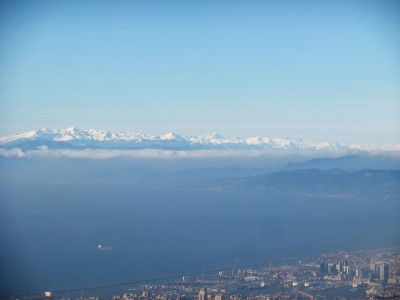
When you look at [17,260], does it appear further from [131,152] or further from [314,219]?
[131,152]

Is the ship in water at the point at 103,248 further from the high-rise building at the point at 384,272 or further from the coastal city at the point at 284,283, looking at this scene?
the high-rise building at the point at 384,272

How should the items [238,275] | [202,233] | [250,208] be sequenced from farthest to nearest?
[250,208], [202,233], [238,275]

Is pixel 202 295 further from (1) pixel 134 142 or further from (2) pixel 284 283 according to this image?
(1) pixel 134 142

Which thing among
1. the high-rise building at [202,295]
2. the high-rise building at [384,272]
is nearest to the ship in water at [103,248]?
the high-rise building at [202,295]

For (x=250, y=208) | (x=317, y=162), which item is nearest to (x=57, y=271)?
(x=250, y=208)

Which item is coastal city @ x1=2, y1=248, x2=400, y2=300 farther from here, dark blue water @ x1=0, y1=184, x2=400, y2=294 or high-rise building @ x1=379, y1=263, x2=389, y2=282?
dark blue water @ x1=0, y1=184, x2=400, y2=294

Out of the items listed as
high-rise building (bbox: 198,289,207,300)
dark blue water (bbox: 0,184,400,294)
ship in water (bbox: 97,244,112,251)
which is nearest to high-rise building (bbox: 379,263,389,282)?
dark blue water (bbox: 0,184,400,294)

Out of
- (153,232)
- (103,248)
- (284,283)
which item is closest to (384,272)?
(284,283)
